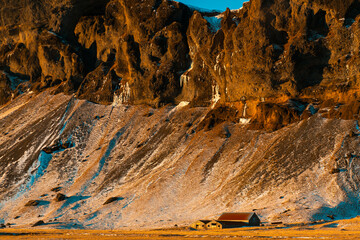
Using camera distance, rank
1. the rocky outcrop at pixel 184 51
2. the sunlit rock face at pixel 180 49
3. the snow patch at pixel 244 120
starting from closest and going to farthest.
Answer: the rocky outcrop at pixel 184 51, the sunlit rock face at pixel 180 49, the snow patch at pixel 244 120

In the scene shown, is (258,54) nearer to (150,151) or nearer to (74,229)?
(150,151)

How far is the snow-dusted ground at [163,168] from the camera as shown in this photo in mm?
83875

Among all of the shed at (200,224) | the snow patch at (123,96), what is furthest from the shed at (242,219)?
the snow patch at (123,96)

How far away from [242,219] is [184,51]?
67.9 metres

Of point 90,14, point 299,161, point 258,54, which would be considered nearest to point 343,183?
point 299,161

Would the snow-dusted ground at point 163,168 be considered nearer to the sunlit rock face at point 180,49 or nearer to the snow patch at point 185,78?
the snow patch at point 185,78

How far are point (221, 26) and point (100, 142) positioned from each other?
134ft

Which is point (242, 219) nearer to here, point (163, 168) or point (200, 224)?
point (200, 224)

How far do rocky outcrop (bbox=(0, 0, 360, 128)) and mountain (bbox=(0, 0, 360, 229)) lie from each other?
1.11 feet

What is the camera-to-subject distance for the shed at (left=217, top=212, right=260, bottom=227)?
234 ft

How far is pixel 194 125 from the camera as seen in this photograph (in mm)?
117375

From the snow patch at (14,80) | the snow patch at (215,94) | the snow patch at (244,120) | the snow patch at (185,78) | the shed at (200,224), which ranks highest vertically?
the snow patch at (14,80)

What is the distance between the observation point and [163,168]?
104875mm

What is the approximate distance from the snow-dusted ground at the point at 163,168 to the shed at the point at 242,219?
14.2 ft
